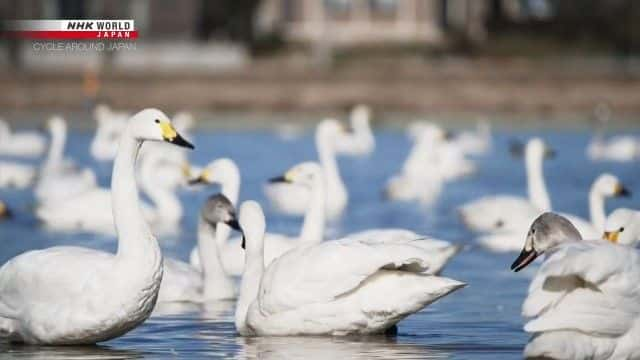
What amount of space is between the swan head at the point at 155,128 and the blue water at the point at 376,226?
132cm

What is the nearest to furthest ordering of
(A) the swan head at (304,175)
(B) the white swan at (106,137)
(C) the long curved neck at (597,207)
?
(A) the swan head at (304,175) < (C) the long curved neck at (597,207) < (B) the white swan at (106,137)

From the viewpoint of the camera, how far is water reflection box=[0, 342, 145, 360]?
11.1 m

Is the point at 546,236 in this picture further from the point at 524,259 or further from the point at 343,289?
the point at 343,289

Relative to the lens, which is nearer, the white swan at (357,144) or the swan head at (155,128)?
the swan head at (155,128)

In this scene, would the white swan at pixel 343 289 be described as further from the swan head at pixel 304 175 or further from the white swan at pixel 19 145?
the white swan at pixel 19 145

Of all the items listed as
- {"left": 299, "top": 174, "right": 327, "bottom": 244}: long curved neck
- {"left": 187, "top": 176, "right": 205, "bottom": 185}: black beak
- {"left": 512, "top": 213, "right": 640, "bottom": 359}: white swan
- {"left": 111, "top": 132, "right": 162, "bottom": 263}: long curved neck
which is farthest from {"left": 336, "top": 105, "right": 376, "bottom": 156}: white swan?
{"left": 512, "top": 213, "right": 640, "bottom": 359}: white swan

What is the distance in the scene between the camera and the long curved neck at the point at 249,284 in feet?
39.4

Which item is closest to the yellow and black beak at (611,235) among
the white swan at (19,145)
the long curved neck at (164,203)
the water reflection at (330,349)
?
the water reflection at (330,349)

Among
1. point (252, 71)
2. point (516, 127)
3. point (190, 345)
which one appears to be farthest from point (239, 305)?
point (252, 71)

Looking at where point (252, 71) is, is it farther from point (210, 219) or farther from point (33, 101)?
point (210, 219)

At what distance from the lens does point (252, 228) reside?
1244 cm

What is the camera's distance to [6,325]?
11.6m

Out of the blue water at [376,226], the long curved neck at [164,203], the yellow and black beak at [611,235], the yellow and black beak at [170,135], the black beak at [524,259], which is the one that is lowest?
the blue water at [376,226]

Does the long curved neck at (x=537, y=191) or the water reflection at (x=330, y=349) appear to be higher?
the long curved neck at (x=537, y=191)
